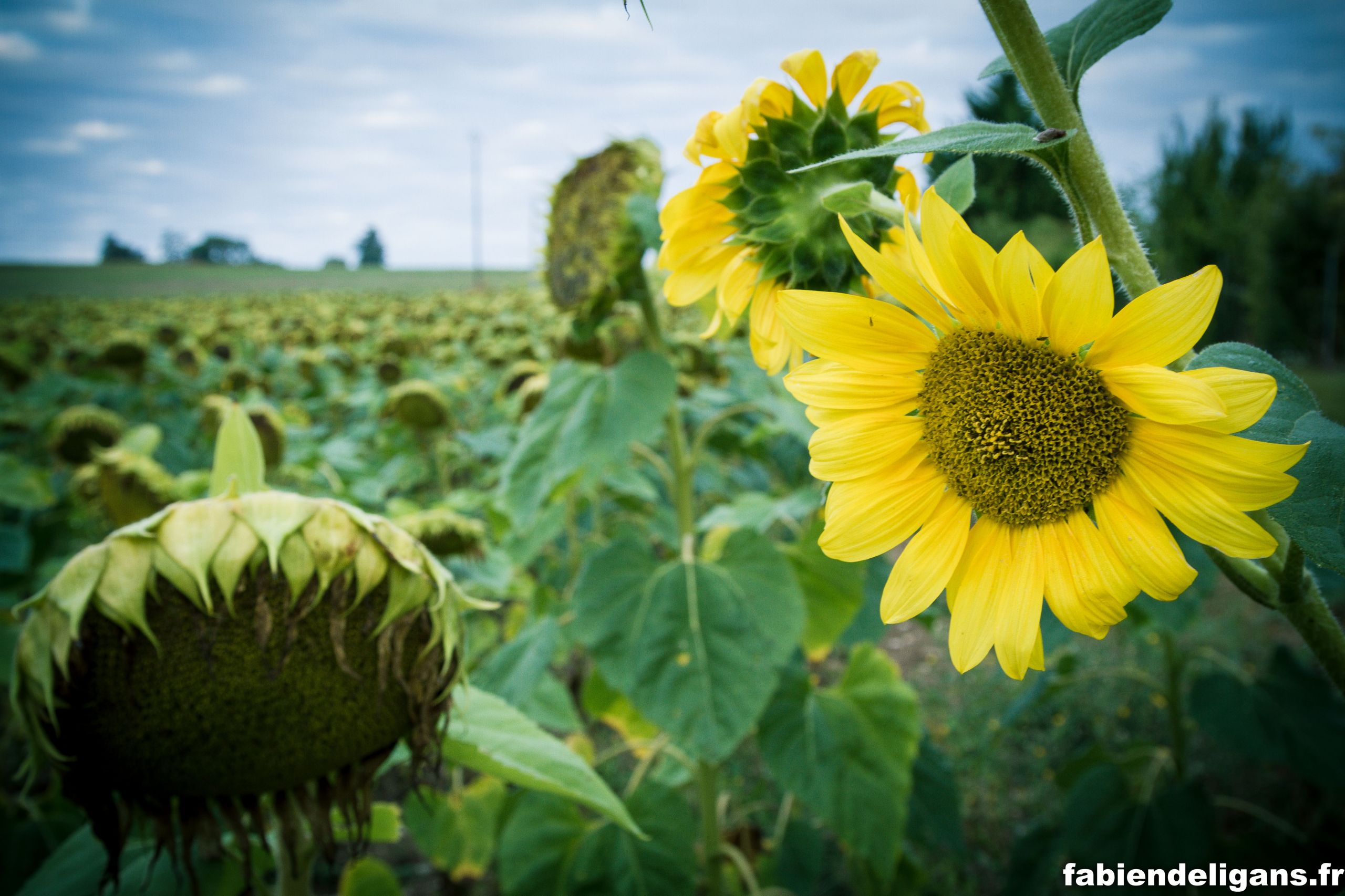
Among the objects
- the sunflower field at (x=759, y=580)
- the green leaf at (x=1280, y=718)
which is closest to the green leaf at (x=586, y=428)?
the sunflower field at (x=759, y=580)

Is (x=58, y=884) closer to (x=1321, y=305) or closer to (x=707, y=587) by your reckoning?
(x=707, y=587)

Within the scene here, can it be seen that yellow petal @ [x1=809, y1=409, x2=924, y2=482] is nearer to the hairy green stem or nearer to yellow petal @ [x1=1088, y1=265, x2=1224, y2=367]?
yellow petal @ [x1=1088, y1=265, x2=1224, y2=367]

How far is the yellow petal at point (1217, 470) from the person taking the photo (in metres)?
0.41

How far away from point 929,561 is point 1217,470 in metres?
0.17

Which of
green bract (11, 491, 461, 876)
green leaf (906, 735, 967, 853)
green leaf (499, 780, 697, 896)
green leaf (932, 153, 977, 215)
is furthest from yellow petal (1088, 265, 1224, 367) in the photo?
green leaf (906, 735, 967, 853)

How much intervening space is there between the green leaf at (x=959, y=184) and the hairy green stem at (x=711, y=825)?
1.24m

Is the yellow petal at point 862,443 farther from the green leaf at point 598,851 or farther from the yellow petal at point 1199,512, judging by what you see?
the green leaf at point 598,851

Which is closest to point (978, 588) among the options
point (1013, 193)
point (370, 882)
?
point (370, 882)

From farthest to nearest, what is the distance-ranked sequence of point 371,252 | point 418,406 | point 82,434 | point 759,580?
point 371,252, point 418,406, point 82,434, point 759,580

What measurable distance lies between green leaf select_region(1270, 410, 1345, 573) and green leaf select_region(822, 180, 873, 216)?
0.28 metres

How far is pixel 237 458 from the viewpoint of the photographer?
788 millimetres

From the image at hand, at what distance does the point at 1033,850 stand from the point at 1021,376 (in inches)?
77.7

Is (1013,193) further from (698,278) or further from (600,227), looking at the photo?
(698,278)

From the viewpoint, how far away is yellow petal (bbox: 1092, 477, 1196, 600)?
44 cm
